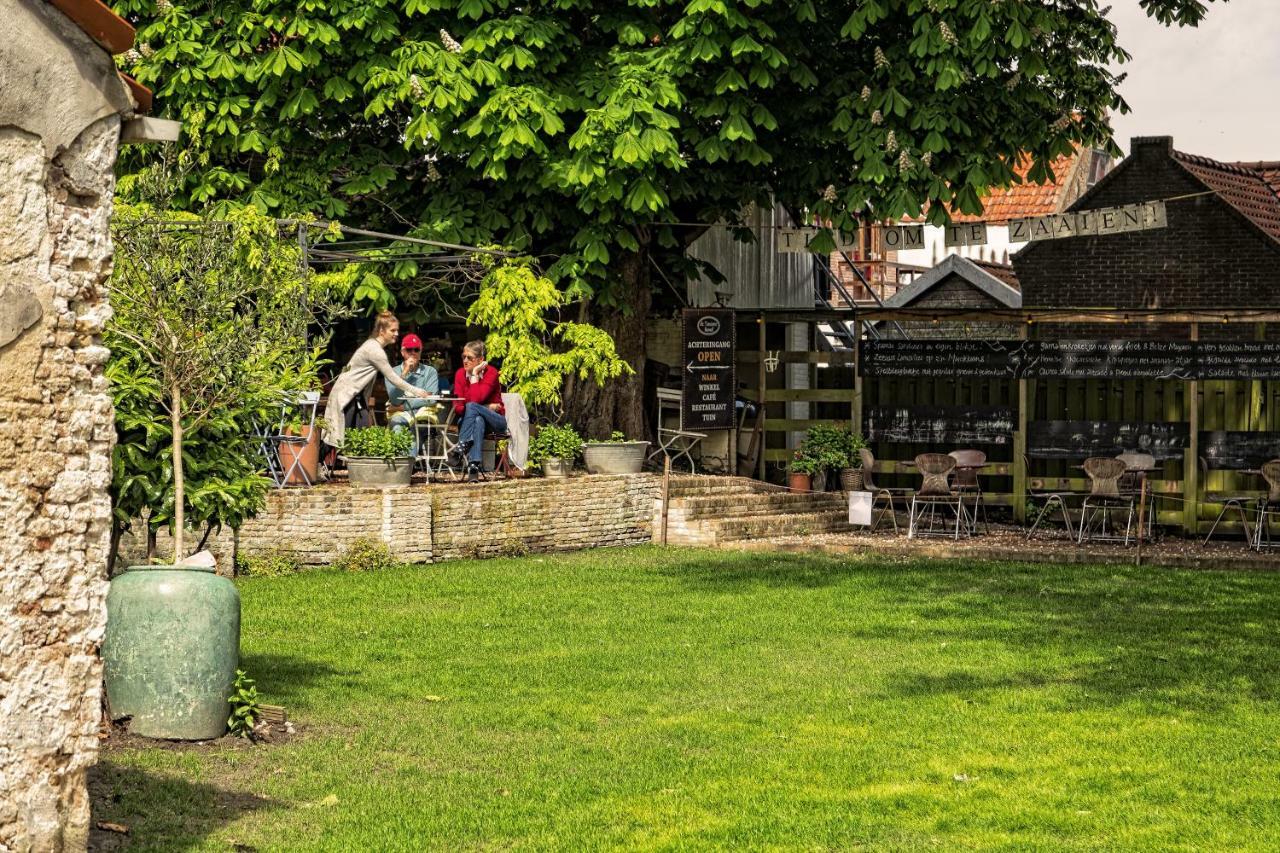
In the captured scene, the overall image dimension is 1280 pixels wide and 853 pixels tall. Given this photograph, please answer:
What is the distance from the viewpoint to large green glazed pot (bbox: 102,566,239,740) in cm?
855

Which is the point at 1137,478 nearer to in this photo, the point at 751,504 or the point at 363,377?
the point at 751,504

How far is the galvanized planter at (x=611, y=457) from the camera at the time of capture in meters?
19.5

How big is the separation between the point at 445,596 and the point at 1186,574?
7255 millimetres

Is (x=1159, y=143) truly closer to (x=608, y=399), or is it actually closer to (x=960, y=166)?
(x=960, y=166)

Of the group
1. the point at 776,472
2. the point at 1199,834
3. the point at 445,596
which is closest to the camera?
the point at 1199,834

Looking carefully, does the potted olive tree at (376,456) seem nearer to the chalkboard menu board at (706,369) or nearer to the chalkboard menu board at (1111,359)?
the chalkboard menu board at (706,369)

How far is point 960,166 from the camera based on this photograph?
1912cm

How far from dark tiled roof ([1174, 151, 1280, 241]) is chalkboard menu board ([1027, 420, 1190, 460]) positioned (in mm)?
6531

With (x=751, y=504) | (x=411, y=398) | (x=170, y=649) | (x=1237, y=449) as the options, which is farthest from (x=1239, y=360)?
(x=170, y=649)

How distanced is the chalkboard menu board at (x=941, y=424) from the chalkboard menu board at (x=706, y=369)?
1.89 meters

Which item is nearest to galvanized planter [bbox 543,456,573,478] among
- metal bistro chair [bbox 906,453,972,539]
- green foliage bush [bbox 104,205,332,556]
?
metal bistro chair [bbox 906,453,972,539]

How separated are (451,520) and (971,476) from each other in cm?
620

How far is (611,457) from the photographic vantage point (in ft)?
64.1

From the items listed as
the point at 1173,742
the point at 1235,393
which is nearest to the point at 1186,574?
the point at 1235,393
